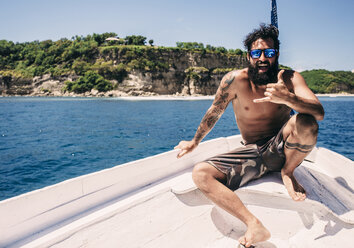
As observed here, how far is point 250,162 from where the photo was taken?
194 centimetres

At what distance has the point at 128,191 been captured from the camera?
6.86 feet

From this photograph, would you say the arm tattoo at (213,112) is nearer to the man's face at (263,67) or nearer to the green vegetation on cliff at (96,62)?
the man's face at (263,67)

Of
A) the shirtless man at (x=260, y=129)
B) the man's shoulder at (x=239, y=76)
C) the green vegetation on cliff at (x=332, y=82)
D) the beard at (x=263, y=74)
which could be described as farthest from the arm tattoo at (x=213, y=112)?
the green vegetation on cliff at (x=332, y=82)

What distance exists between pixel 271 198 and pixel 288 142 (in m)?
0.48

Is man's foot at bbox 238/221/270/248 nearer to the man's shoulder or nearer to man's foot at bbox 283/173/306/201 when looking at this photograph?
man's foot at bbox 283/173/306/201

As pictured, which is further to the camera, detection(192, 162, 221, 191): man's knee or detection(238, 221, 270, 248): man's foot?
detection(192, 162, 221, 191): man's knee

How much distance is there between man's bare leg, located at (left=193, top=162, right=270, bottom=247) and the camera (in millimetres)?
1612

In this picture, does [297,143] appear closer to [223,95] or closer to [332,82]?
[223,95]

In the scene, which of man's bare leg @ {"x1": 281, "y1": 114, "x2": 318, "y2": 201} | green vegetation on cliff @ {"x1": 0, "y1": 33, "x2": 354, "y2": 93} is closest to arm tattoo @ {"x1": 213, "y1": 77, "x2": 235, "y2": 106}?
man's bare leg @ {"x1": 281, "y1": 114, "x2": 318, "y2": 201}

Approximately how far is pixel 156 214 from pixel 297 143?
124 cm

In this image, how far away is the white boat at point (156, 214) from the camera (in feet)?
4.91

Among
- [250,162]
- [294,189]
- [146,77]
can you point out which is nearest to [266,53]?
[250,162]

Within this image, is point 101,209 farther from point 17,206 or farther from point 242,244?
point 242,244

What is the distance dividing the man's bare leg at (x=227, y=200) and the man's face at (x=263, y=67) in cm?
89
